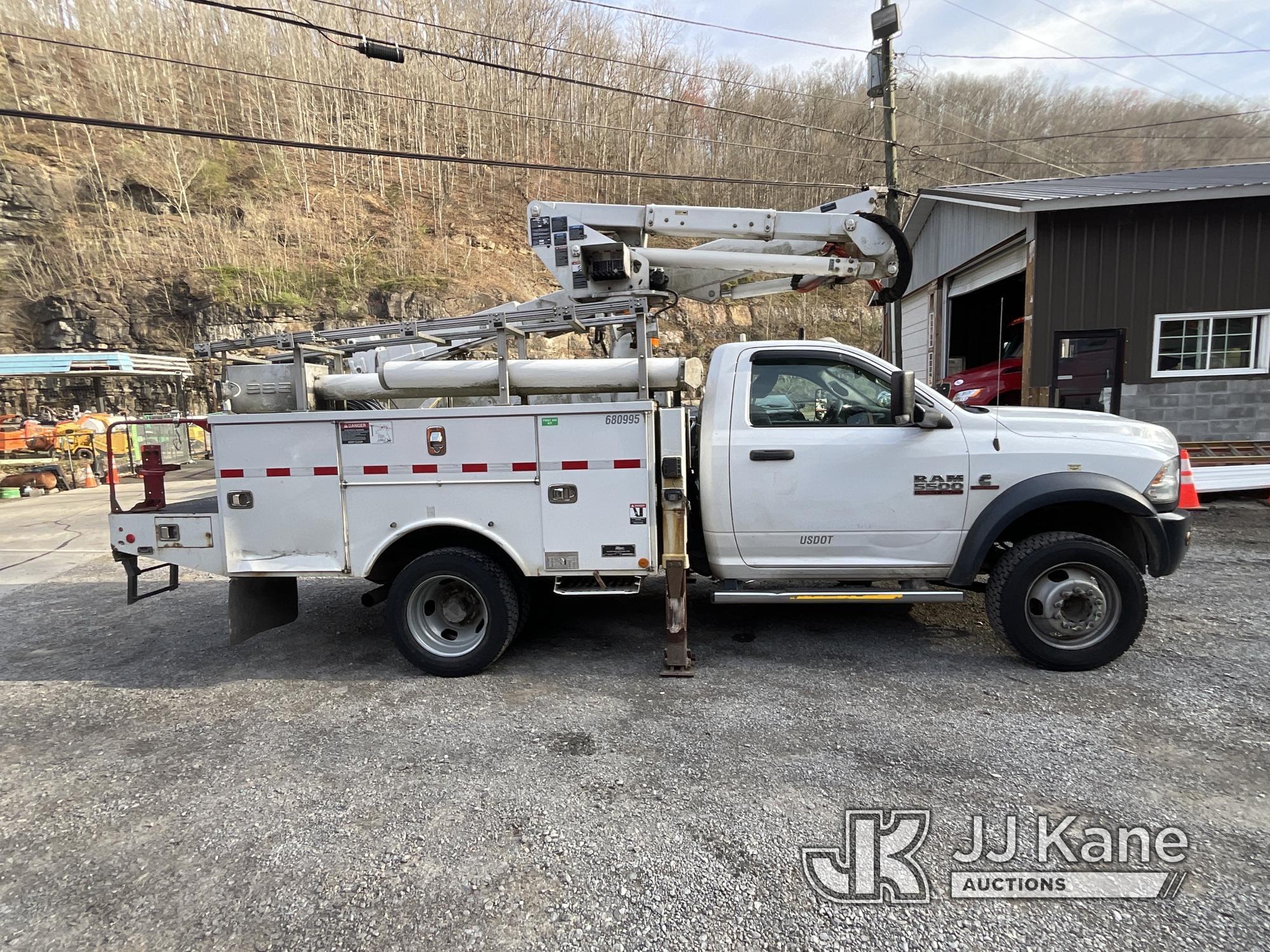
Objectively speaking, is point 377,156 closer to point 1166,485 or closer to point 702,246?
point 702,246

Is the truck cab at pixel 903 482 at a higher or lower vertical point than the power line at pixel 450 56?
lower

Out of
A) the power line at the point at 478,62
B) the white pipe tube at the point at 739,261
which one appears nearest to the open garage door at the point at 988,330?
the power line at the point at 478,62

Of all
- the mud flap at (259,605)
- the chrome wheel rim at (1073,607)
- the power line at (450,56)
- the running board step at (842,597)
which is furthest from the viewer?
the power line at (450,56)

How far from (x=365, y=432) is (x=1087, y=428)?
4635 mm

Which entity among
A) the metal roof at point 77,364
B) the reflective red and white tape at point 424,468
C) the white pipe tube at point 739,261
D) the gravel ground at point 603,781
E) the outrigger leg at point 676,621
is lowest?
the gravel ground at point 603,781

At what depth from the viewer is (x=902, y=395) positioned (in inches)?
162

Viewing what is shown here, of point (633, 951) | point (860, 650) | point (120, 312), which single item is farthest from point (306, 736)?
point (120, 312)

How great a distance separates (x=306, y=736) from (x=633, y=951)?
7.78 feet

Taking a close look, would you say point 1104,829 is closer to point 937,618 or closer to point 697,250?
point 937,618

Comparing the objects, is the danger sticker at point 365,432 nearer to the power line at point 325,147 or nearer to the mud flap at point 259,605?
the mud flap at point 259,605

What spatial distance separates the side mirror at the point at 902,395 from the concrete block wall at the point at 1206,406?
880cm

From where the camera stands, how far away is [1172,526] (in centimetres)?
422

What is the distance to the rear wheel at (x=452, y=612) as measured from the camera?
4348mm

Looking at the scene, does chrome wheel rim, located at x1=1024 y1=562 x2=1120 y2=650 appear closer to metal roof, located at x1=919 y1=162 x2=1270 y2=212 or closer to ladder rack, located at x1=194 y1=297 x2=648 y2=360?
ladder rack, located at x1=194 y1=297 x2=648 y2=360
